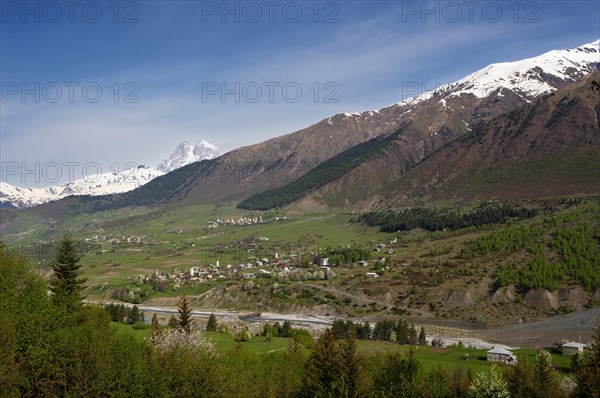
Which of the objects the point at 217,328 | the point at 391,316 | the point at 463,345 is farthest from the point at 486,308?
the point at 217,328

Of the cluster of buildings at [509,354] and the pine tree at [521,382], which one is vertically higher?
the pine tree at [521,382]

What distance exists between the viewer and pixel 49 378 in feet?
122

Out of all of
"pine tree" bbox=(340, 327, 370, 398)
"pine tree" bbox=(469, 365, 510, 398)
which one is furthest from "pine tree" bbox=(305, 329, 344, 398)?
"pine tree" bbox=(469, 365, 510, 398)

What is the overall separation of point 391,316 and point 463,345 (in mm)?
33716

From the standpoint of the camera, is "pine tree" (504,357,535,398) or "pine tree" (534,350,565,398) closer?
"pine tree" (534,350,565,398)

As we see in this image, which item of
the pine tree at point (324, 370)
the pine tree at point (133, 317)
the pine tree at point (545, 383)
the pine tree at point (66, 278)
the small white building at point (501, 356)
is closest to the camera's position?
the pine tree at point (324, 370)

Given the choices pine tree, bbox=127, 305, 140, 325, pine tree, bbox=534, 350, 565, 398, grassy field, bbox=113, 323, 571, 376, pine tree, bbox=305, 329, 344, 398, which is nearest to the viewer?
pine tree, bbox=305, 329, 344, 398

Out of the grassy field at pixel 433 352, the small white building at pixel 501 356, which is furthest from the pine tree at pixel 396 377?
the small white building at pixel 501 356

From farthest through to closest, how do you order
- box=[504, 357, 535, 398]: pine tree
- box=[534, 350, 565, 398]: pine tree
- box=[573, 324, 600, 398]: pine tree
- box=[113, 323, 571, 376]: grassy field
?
box=[113, 323, 571, 376]: grassy field < box=[504, 357, 535, 398]: pine tree < box=[534, 350, 565, 398]: pine tree < box=[573, 324, 600, 398]: pine tree

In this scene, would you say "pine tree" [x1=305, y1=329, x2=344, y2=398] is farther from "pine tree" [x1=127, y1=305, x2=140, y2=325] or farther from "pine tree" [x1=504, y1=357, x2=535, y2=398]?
"pine tree" [x1=127, y1=305, x2=140, y2=325]

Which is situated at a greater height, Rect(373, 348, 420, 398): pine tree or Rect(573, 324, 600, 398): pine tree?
Rect(573, 324, 600, 398): pine tree

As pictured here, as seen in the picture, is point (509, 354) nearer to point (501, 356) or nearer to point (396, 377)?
point (501, 356)

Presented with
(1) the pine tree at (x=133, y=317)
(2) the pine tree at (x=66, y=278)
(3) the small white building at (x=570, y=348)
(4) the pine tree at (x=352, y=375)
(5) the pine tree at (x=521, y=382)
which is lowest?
(3) the small white building at (x=570, y=348)

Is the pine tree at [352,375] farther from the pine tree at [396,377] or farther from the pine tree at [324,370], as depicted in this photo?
the pine tree at [396,377]
